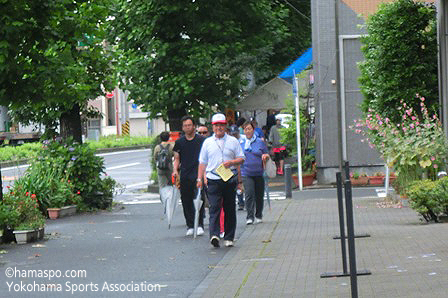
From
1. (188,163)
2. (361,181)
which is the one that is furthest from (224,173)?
(361,181)

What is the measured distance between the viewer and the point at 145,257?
1340cm

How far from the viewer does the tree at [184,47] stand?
3019 centimetres

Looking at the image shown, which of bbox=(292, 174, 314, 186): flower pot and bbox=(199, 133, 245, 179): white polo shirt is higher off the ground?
bbox=(199, 133, 245, 179): white polo shirt

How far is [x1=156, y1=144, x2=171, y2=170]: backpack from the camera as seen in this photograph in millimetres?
18922

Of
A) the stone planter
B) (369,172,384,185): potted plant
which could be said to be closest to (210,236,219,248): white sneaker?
the stone planter

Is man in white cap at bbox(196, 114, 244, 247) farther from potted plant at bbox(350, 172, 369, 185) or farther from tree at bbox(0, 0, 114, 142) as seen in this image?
potted plant at bbox(350, 172, 369, 185)

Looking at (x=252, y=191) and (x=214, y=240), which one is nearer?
(x=214, y=240)

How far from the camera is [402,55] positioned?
22.5 meters

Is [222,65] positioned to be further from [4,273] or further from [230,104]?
[4,273]

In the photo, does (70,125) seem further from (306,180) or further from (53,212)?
(306,180)

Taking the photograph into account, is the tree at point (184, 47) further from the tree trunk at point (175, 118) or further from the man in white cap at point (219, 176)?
the man in white cap at point (219, 176)

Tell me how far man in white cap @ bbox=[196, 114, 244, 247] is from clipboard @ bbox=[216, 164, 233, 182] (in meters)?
0.04

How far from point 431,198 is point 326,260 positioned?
11.9 ft

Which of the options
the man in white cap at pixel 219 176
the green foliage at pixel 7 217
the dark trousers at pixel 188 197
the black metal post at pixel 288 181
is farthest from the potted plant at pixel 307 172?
the man in white cap at pixel 219 176
